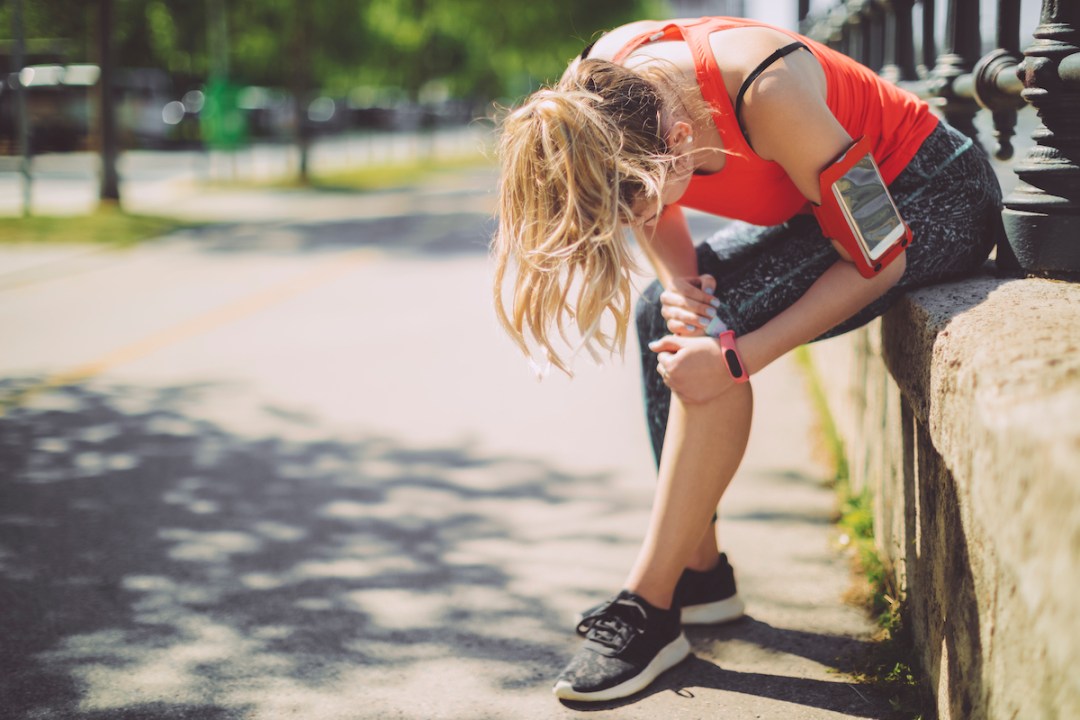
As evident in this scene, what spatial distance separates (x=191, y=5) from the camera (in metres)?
28.9

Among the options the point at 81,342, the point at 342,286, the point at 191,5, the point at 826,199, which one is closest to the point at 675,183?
the point at 826,199

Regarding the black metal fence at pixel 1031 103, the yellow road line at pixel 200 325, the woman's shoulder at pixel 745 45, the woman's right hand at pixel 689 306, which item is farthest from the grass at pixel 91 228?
the woman's shoulder at pixel 745 45

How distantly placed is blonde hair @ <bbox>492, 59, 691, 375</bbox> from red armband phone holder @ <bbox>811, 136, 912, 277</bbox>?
0.36 meters

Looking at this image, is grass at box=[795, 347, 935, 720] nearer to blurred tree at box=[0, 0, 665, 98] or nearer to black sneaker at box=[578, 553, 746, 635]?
black sneaker at box=[578, 553, 746, 635]

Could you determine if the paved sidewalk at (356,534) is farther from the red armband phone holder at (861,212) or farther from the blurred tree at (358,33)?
the blurred tree at (358,33)

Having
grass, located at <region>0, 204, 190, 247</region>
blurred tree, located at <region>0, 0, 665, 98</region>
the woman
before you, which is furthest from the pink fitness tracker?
blurred tree, located at <region>0, 0, 665, 98</region>

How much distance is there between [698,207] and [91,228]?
36.9ft

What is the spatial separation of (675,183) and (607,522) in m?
1.67

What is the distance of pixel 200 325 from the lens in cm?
729

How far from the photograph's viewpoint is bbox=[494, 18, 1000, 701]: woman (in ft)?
7.33

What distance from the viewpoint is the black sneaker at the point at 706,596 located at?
2865 millimetres

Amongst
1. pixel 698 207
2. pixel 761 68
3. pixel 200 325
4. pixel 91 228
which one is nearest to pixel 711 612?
pixel 698 207

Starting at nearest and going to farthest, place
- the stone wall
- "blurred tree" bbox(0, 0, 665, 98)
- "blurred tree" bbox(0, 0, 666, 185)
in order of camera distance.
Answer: the stone wall → "blurred tree" bbox(0, 0, 666, 185) → "blurred tree" bbox(0, 0, 665, 98)

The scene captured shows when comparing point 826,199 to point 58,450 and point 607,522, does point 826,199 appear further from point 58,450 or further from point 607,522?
point 58,450
